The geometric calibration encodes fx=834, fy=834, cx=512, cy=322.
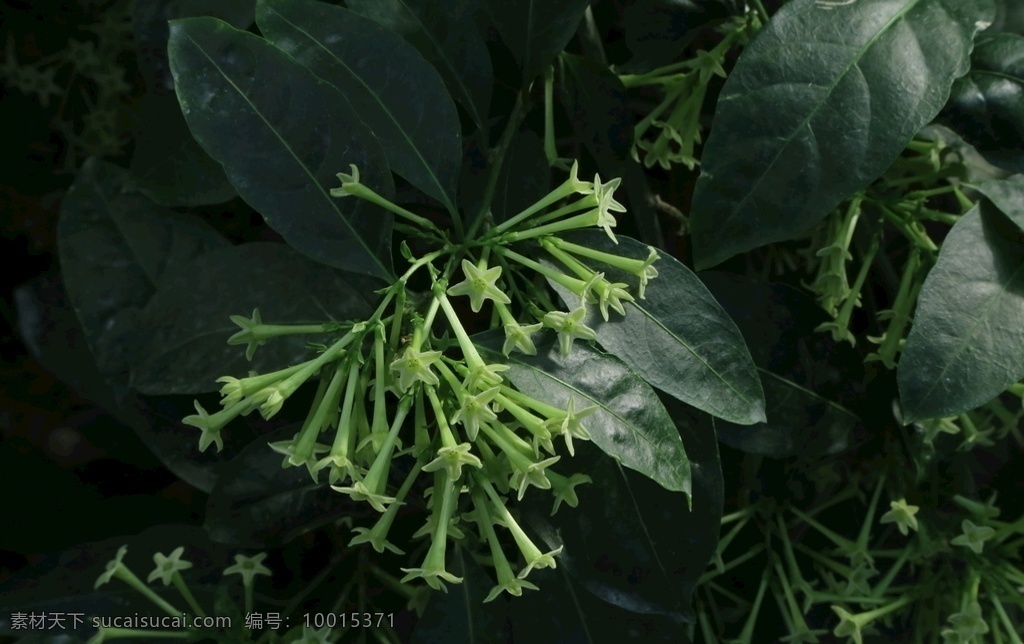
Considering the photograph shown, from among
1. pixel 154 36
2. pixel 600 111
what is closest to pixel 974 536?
pixel 600 111

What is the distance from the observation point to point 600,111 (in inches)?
33.8

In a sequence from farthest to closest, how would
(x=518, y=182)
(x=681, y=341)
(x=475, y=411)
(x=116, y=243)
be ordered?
(x=116, y=243)
(x=518, y=182)
(x=681, y=341)
(x=475, y=411)

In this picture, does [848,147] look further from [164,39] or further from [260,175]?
[164,39]

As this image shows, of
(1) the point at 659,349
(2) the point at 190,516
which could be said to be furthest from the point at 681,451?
(2) the point at 190,516

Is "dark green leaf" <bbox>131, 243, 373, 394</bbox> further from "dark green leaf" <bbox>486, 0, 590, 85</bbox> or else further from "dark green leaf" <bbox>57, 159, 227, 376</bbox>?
"dark green leaf" <bbox>486, 0, 590, 85</bbox>

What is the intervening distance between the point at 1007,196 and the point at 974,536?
37 centimetres

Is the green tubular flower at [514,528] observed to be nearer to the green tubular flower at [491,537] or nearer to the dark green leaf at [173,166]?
the green tubular flower at [491,537]

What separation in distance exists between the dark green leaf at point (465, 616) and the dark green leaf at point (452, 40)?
1.58ft

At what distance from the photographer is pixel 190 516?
3.72 feet

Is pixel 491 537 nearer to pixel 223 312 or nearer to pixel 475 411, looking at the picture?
pixel 475 411

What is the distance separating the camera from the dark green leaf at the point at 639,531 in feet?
2.56

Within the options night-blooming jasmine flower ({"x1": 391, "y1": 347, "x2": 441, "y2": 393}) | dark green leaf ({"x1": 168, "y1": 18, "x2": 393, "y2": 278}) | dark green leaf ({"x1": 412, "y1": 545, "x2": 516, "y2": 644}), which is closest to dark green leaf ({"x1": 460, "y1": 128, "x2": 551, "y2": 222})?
dark green leaf ({"x1": 168, "y1": 18, "x2": 393, "y2": 278})

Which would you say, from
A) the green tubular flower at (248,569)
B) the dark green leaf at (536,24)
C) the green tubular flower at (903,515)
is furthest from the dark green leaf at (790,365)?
the green tubular flower at (248,569)

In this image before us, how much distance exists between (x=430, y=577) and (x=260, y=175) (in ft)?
1.21
